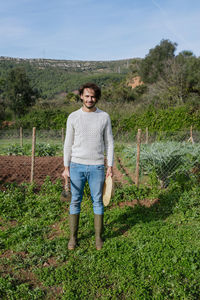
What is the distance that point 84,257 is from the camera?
2.70m

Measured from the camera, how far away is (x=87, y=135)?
2.68m

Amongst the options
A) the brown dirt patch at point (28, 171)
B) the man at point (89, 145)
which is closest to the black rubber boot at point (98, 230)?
the man at point (89, 145)

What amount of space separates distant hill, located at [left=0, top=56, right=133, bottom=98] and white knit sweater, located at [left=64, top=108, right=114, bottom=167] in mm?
40159

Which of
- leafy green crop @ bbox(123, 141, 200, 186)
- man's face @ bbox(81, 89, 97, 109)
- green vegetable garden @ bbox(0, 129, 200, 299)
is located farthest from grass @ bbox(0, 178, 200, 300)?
man's face @ bbox(81, 89, 97, 109)

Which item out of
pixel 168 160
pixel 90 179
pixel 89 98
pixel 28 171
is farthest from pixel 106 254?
pixel 28 171

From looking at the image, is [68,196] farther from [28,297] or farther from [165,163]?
[165,163]

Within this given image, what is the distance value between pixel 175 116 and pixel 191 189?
10.1 m

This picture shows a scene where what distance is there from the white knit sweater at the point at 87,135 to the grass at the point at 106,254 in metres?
1.00

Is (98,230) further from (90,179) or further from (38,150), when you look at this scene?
(38,150)

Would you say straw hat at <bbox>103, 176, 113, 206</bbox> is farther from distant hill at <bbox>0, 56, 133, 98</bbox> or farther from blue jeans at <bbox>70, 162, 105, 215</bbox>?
distant hill at <bbox>0, 56, 133, 98</bbox>

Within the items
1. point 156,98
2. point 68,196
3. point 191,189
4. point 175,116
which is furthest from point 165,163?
point 156,98

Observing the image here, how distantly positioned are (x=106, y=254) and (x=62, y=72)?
5791 cm

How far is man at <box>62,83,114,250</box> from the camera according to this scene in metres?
2.67

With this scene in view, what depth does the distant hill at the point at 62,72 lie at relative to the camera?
4781 centimetres
